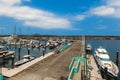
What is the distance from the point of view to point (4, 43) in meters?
100

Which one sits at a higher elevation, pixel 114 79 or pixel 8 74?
pixel 8 74

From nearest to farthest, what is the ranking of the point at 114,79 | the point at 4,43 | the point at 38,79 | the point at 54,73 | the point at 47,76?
the point at 38,79
the point at 47,76
the point at 54,73
the point at 114,79
the point at 4,43

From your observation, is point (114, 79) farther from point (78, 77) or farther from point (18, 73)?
point (18, 73)

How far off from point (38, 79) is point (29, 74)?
2684mm

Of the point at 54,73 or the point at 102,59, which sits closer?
the point at 54,73

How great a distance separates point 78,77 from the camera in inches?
906

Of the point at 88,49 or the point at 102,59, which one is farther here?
the point at 88,49

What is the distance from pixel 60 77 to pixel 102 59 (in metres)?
19.9

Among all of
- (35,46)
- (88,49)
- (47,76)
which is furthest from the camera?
(35,46)

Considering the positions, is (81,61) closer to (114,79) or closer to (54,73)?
(114,79)

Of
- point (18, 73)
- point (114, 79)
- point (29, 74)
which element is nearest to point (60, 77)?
point (29, 74)

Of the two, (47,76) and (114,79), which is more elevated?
(47,76)

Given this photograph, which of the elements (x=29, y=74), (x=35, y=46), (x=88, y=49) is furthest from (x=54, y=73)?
(x=35, y=46)

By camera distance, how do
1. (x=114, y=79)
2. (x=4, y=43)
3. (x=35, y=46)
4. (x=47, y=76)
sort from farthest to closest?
(x=4, y=43)
(x=35, y=46)
(x=114, y=79)
(x=47, y=76)
